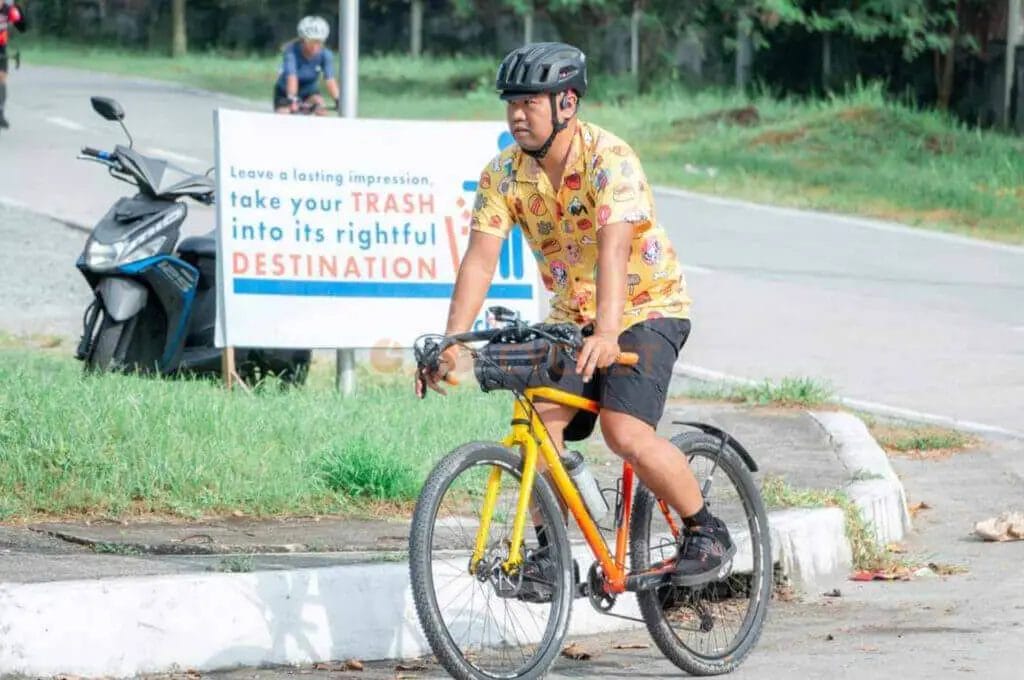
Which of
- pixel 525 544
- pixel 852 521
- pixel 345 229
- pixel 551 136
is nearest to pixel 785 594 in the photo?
pixel 852 521

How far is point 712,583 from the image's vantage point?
6418 millimetres

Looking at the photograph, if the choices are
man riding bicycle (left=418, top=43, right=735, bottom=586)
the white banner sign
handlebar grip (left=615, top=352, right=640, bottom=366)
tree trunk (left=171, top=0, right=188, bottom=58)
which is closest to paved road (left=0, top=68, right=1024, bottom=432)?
the white banner sign

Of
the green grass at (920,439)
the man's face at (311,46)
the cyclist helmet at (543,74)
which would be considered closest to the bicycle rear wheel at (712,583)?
the cyclist helmet at (543,74)

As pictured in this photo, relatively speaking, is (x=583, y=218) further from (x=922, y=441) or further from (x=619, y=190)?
(x=922, y=441)

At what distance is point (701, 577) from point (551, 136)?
4.35 feet

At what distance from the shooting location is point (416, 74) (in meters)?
37.8

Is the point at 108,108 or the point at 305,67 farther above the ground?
the point at 108,108

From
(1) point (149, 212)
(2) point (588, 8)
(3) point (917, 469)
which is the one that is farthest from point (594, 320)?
(2) point (588, 8)

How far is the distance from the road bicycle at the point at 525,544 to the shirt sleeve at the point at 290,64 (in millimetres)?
15633

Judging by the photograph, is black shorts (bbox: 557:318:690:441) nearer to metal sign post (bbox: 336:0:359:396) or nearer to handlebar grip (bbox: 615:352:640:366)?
handlebar grip (bbox: 615:352:640:366)

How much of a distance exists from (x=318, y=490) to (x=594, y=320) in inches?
88.5

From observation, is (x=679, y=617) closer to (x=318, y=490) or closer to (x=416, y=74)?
(x=318, y=490)

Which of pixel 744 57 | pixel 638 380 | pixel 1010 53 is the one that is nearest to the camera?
pixel 638 380

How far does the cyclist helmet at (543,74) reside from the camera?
5.66 metres
